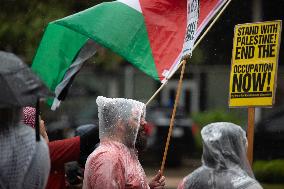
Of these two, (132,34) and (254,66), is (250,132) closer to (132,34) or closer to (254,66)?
(254,66)

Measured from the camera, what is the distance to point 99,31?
7047mm

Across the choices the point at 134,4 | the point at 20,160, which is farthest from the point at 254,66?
the point at 20,160

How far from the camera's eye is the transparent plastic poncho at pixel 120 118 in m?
5.66

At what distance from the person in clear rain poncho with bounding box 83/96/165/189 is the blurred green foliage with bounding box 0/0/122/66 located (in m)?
9.06

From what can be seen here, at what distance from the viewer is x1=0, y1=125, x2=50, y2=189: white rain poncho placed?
3977 mm

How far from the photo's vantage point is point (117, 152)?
547 centimetres

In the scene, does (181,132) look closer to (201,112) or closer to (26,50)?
(201,112)

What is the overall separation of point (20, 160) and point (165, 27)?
3.52 meters

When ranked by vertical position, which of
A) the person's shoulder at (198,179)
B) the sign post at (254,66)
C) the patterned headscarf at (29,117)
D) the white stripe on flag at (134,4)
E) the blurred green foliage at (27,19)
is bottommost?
the person's shoulder at (198,179)

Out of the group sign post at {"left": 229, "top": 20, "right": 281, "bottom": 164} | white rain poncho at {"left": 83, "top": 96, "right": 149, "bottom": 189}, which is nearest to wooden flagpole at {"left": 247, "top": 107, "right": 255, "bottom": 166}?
sign post at {"left": 229, "top": 20, "right": 281, "bottom": 164}

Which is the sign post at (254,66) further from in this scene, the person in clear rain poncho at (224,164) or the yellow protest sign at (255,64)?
the person in clear rain poncho at (224,164)

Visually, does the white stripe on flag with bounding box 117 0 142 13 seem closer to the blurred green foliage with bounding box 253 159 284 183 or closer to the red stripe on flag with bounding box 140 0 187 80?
the red stripe on flag with bounding box 140 0 187 80

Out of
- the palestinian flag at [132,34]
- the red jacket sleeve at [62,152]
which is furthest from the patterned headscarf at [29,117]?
the palestinian flag at [132,34]

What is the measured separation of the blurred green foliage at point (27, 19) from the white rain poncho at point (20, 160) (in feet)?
35.0
